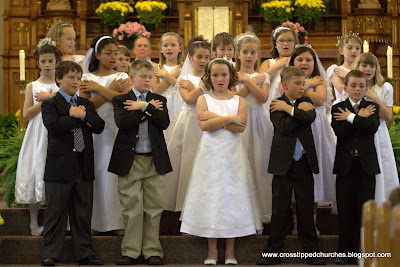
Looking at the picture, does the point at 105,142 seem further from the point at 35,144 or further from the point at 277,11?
the point at 277,11

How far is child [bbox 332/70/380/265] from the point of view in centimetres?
500

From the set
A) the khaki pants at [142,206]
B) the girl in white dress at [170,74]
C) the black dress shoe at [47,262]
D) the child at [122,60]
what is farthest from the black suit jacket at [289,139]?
the child at [122,60]

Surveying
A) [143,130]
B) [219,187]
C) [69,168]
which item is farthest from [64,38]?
[219,187]

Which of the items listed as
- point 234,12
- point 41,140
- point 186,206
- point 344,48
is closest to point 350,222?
point 186,206

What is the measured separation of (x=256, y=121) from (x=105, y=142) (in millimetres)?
1133

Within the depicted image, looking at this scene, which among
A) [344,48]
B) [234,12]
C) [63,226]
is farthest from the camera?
[234,12]

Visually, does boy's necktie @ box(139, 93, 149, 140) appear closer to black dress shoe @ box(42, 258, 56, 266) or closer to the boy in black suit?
the boy in black suit

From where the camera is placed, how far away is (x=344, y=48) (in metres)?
6.09

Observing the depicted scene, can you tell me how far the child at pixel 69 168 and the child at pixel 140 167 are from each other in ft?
0.63

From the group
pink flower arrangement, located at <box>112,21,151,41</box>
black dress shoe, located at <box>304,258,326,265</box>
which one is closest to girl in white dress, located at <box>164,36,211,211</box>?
black dress shoe, located at <box>304,258,326,265</box>

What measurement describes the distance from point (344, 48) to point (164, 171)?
6.57 feet

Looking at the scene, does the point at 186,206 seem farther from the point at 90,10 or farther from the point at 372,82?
the point at 90,10

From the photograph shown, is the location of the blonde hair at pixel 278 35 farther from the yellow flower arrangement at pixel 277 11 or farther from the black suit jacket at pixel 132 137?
the yellow flower arrangement at pixel 277 11

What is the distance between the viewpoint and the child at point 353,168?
5004 millimetres
